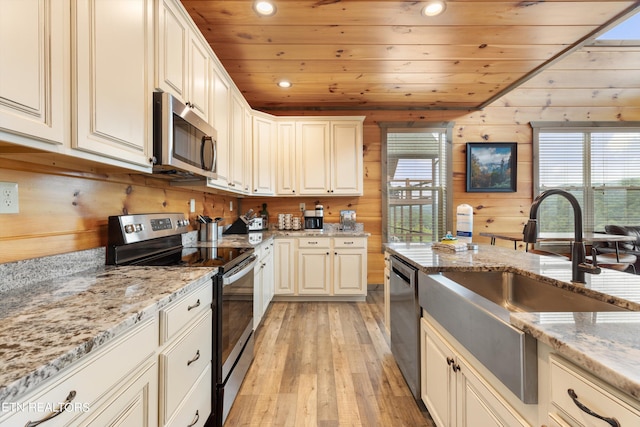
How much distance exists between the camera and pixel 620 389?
0.51 metres

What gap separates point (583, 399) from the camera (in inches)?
22.7

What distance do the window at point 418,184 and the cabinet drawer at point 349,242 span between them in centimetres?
71

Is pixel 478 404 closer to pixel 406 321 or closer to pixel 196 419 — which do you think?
pixel 406 321

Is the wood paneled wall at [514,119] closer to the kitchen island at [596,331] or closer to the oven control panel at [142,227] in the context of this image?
the oven control panel at [142,227]

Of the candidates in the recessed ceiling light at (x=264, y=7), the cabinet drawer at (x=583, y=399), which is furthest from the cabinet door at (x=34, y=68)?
the cabinet drawer at (x=583, y=399)

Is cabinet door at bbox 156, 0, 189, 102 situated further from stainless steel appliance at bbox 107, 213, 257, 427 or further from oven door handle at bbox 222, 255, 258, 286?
oven door handle at bbox 222, 255, 258, 286

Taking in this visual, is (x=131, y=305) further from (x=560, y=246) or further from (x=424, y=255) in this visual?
(x=560, y=246)

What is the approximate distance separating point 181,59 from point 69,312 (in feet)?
4.85

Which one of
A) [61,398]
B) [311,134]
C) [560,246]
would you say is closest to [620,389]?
[61,398]

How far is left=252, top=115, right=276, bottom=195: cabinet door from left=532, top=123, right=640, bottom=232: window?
3.76 meters

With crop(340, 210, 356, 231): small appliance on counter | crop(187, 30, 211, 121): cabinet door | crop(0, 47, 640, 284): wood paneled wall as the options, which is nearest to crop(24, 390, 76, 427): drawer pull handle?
crop(187, 30, 211, 121): cabinet door

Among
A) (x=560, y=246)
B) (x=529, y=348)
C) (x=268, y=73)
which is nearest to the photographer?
(x=529, y=348)

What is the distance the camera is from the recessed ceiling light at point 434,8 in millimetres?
1911

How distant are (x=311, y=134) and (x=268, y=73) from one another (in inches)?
36.9
